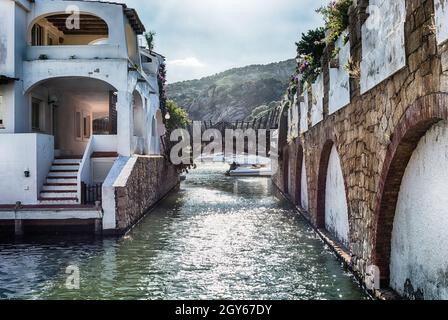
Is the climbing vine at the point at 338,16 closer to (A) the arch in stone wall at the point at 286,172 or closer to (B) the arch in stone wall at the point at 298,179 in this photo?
(B) the arch in stone wall at the point at 298,179

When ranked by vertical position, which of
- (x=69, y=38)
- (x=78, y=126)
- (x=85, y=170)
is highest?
(x=69, y=38)

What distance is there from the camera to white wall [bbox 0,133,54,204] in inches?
640

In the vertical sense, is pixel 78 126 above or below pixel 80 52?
below

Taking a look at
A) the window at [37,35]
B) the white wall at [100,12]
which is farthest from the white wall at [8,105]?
the window at [37,35]

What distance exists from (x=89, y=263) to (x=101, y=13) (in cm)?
1185

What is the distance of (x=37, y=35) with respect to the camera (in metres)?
20.8

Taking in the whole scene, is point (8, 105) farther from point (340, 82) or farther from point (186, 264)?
point (340, 82)

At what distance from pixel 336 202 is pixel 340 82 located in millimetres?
3574

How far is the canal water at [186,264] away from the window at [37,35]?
9.84m

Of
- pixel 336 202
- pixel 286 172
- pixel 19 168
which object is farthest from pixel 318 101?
pixel 286 172
